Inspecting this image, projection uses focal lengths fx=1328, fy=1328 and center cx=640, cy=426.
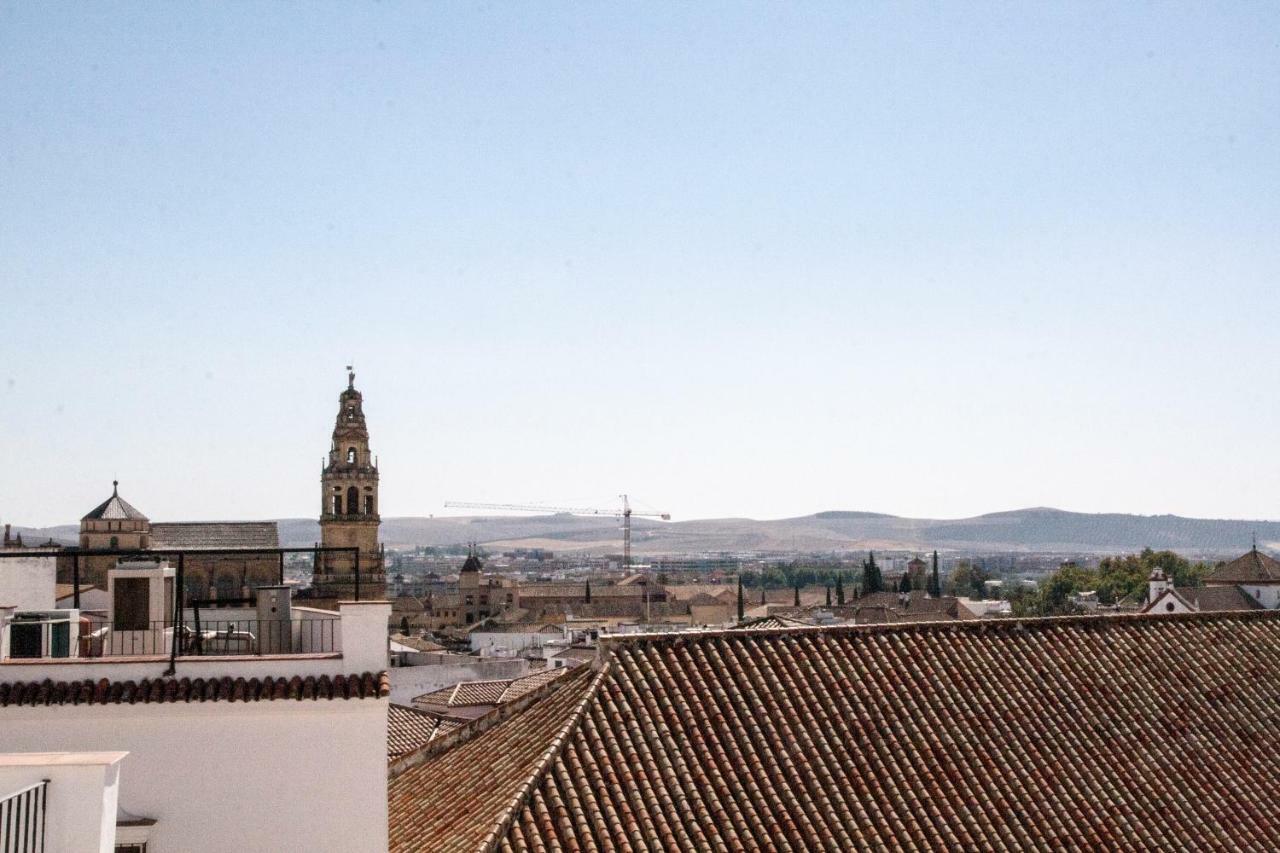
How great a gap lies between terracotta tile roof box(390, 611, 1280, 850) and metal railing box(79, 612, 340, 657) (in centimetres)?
196

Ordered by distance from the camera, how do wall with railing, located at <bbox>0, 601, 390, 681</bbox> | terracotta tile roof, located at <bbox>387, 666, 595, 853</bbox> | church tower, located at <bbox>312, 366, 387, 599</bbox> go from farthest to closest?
church tower, located at <bbox>312, 366, 387, 599</bbox> → terracotta tile roof, located at <bbox>387, 666, 595, 853</bbox> → wall with railing, located at <bbox>0, 601, 390, 681</bbox>

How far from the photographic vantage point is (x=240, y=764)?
31.8 feet

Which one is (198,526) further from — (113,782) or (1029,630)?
(113,782)

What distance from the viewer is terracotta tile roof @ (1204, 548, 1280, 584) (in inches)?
2517

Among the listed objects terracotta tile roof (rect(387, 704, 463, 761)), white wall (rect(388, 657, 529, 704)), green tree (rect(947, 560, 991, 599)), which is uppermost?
terracotta tile roof (rect(387, 704, 463, 761))

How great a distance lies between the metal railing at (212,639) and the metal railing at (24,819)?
4.02 meters

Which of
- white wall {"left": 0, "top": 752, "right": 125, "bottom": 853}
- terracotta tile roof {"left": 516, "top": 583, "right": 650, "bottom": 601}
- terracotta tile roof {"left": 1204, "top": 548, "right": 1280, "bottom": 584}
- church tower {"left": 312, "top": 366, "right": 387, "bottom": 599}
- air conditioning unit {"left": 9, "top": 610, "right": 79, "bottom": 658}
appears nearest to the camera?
white wall {"left": 0, "top": 752, "right": 125, "bottom": 853}

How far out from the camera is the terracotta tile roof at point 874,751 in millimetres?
10812

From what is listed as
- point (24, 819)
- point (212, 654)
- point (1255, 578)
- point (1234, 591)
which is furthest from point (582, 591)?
point (24, 819)

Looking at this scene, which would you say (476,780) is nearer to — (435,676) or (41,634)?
(41,634)

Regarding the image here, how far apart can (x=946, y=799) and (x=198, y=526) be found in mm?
64901

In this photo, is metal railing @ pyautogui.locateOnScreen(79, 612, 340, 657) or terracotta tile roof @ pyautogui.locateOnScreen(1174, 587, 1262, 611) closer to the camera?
metal railing @ pyautogui.locateOnScreen(79, 612, 340, 657)

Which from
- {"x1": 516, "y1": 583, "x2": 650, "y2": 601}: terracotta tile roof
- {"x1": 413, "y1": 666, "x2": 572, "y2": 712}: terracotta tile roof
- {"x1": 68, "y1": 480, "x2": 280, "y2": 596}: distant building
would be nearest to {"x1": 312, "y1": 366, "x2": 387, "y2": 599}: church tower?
{"x1": 68, "y1": 480, "x2": 280, "y2": 596}: distant building

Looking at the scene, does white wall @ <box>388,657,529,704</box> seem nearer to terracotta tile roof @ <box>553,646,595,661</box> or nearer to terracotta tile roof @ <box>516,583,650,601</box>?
terracotta tile roof @ <box>553,646,595,661</box>
